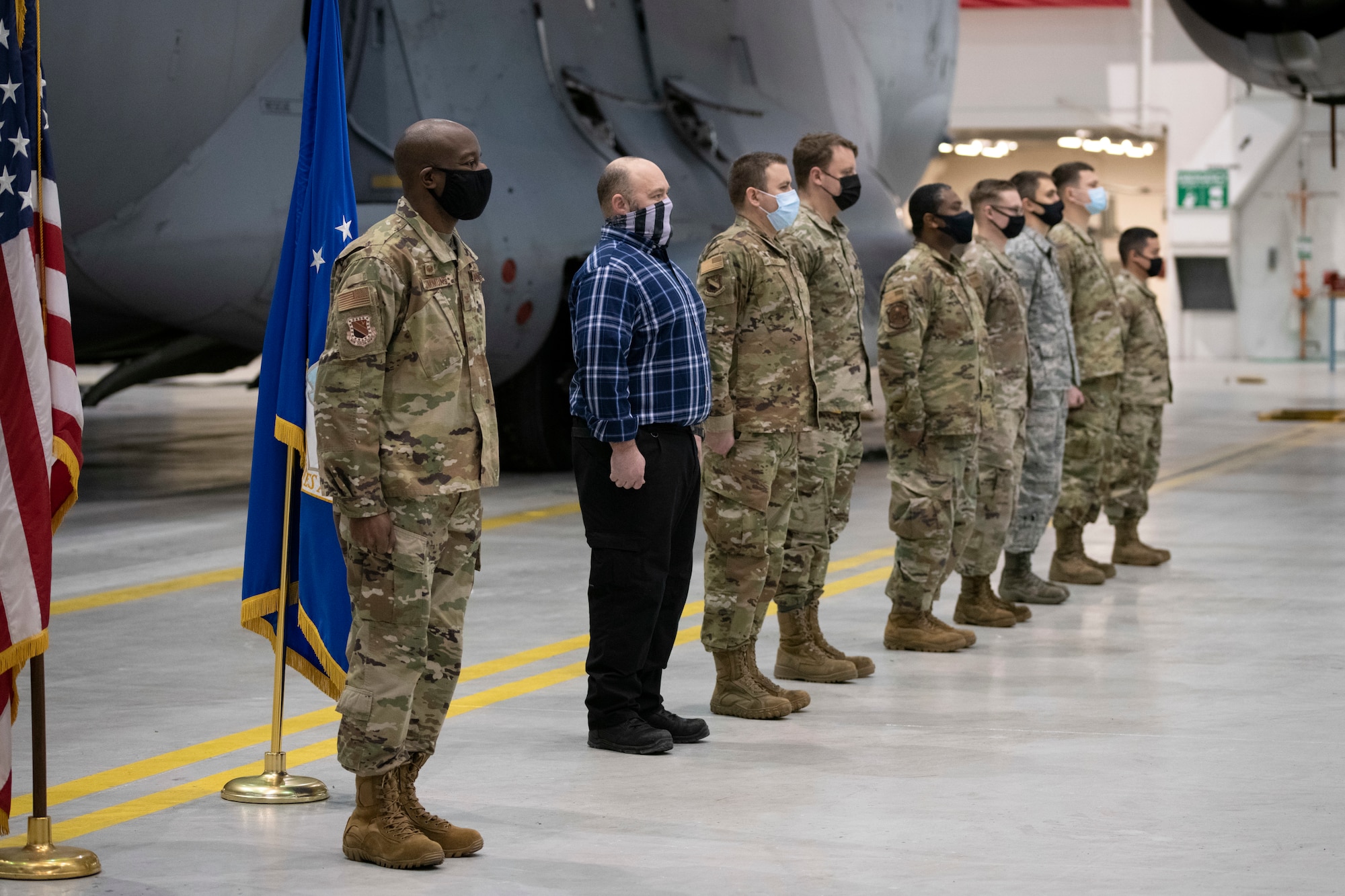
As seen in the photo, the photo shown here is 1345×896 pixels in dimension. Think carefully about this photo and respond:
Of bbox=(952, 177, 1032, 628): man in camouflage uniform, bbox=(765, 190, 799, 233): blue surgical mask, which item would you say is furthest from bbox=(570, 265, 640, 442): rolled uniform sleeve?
bbox=(952, 177, 1032, 628): man in camouflage uniform

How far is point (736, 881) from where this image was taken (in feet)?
13.3

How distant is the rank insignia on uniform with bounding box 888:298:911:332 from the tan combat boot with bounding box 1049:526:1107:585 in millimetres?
2391

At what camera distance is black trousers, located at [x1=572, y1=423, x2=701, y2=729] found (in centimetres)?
523

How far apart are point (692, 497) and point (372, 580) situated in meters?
1.50

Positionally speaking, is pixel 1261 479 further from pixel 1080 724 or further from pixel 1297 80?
pixel 1080 724

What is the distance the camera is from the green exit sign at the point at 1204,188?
33.3 meters

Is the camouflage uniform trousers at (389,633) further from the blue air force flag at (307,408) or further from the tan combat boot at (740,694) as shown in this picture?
the tan combat boot at (740,694)

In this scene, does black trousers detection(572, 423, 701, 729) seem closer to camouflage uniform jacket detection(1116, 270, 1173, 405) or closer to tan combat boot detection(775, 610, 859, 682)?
tan combat boot detection(775, 610, 859, 682)

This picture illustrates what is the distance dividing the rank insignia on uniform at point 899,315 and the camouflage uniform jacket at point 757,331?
930 mm

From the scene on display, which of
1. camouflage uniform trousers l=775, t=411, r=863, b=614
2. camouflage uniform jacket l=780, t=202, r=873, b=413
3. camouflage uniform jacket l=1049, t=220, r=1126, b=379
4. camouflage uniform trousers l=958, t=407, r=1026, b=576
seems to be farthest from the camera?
camouflage uniform jacket l=1049, t=220, r=1126, b=379

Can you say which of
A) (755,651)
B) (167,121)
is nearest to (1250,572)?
(755,651)

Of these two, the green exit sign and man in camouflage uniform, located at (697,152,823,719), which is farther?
the green exit sign

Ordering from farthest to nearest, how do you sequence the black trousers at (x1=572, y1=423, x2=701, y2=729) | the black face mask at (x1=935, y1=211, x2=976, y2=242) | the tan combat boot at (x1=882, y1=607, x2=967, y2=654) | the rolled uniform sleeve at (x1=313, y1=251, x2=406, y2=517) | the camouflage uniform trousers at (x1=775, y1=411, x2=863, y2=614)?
the tan combat boot at (x1=882, y1=607, x2=967, y2=654) < the black face mask at (x1=935, y1=211, x2=976, y2=242) < the camouflage uniform trousers at (x1=775, y1=411, x2=863, y2=614) < the black trousers at (x1=572, y1=423, x2=701, y2=729) < the rolled uniform sleeve at (x1=313, y1=251, x2=406, y2=517)

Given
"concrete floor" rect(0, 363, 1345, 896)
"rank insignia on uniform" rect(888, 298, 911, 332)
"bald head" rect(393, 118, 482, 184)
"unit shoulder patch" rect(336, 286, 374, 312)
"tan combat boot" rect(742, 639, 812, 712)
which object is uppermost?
"bald head" rect(393, 118, 482, 184)
